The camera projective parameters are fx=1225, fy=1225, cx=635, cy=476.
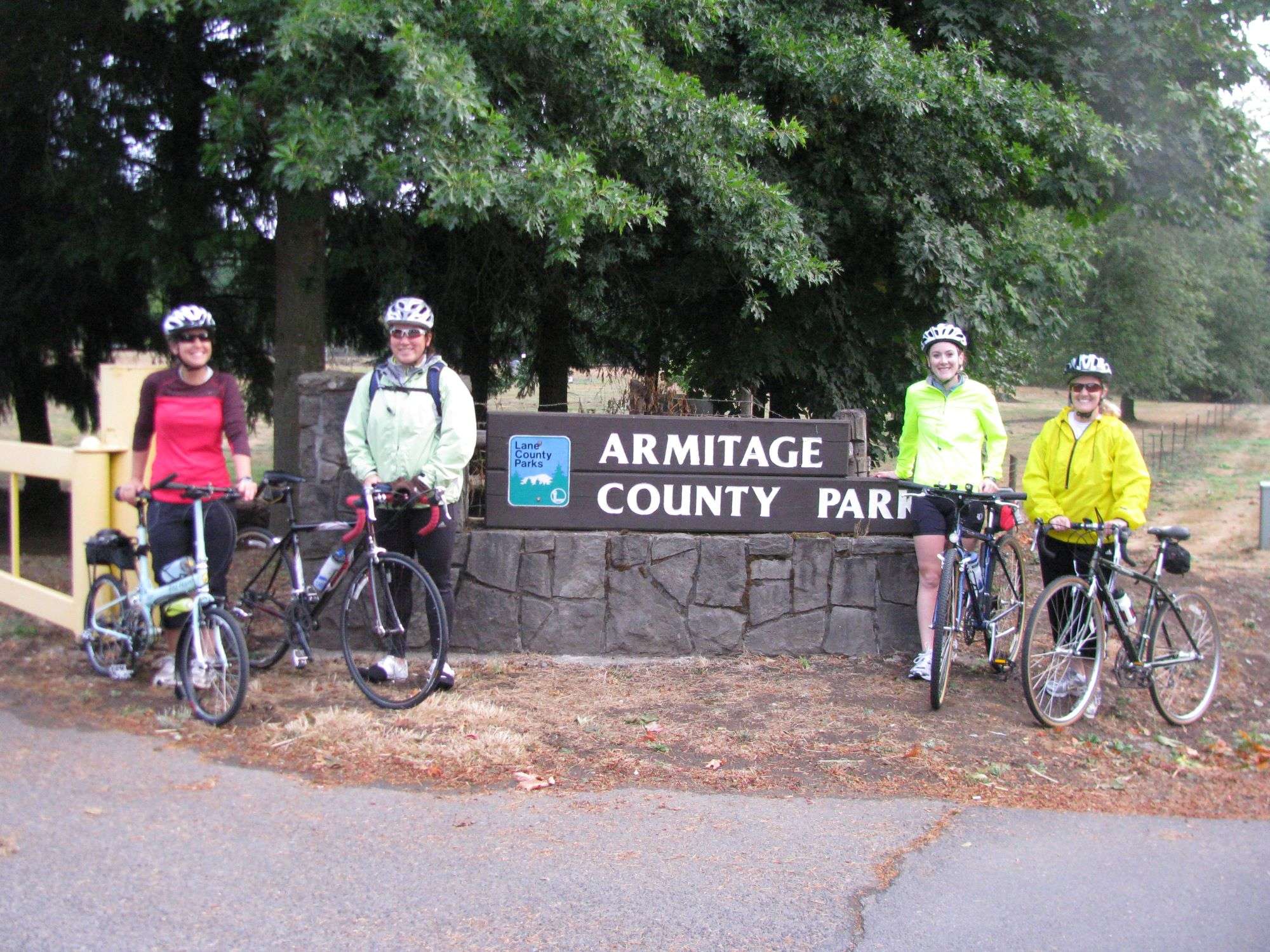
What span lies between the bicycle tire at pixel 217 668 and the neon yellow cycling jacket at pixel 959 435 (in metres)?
3.44

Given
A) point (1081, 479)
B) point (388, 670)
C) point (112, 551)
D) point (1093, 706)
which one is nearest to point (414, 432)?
point (388, 670)

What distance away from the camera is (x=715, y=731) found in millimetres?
5555

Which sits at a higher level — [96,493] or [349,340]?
[349,340]

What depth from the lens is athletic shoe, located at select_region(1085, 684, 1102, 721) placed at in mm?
5820

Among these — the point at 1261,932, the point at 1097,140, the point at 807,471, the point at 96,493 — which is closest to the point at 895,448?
the point at 1097,140

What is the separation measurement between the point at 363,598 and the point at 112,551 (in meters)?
1.26

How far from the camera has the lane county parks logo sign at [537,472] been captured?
6.73 meters

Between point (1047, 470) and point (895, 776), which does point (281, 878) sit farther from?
point (1047, 470)

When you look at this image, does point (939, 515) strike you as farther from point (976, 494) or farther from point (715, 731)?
point (715, 731)

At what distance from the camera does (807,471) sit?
6.91 meters

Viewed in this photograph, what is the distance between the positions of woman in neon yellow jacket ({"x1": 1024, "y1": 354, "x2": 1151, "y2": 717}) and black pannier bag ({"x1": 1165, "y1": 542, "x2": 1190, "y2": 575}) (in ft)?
0.82

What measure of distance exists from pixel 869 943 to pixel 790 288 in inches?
218

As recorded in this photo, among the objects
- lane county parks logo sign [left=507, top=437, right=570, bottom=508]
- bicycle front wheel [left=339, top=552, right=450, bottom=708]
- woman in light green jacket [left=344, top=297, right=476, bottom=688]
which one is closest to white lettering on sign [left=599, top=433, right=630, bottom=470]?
lane county parks logo sign [left=507, top=437, right=570, bottom=508]

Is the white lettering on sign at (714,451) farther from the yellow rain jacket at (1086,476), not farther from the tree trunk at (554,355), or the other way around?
the tree trunk at (554,355)
